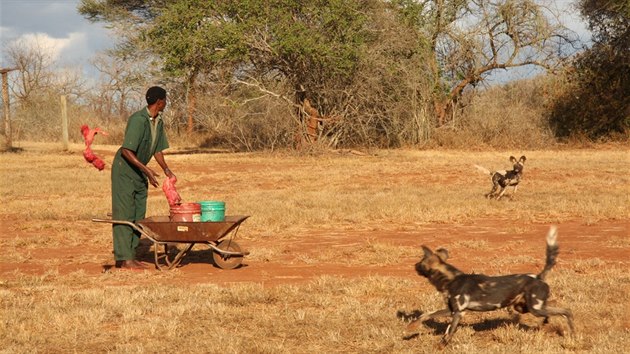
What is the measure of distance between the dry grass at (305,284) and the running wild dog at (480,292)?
234mm

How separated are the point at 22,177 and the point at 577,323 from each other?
61.9ft

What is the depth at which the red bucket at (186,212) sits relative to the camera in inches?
372

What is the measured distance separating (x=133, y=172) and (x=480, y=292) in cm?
482

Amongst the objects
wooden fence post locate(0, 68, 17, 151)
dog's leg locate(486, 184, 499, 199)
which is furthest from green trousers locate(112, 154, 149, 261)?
wooden fence post locate(0, 68, 17, 151)

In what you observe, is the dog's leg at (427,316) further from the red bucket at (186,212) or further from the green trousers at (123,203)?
the green trousers at (123,203)

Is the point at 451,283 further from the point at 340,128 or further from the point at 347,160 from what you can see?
the point at 340,128

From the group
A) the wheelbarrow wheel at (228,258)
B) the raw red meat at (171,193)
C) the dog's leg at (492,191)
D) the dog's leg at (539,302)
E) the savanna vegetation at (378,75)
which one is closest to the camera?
the dog's leg at (539,302)

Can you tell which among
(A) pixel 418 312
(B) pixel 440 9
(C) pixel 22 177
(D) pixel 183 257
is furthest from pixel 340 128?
(A) pixel 418 312

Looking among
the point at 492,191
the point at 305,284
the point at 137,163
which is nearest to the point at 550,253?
the point at 305,284

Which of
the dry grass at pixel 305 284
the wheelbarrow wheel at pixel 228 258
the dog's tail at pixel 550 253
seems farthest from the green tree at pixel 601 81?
the dog's tail at pixel 550 253

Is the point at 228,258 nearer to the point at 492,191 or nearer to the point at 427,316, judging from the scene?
the point at 427,316

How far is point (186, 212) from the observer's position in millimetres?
9445

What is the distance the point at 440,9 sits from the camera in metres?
34.4

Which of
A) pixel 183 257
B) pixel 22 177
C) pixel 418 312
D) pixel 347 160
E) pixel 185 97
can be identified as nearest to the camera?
pixel 418 312
